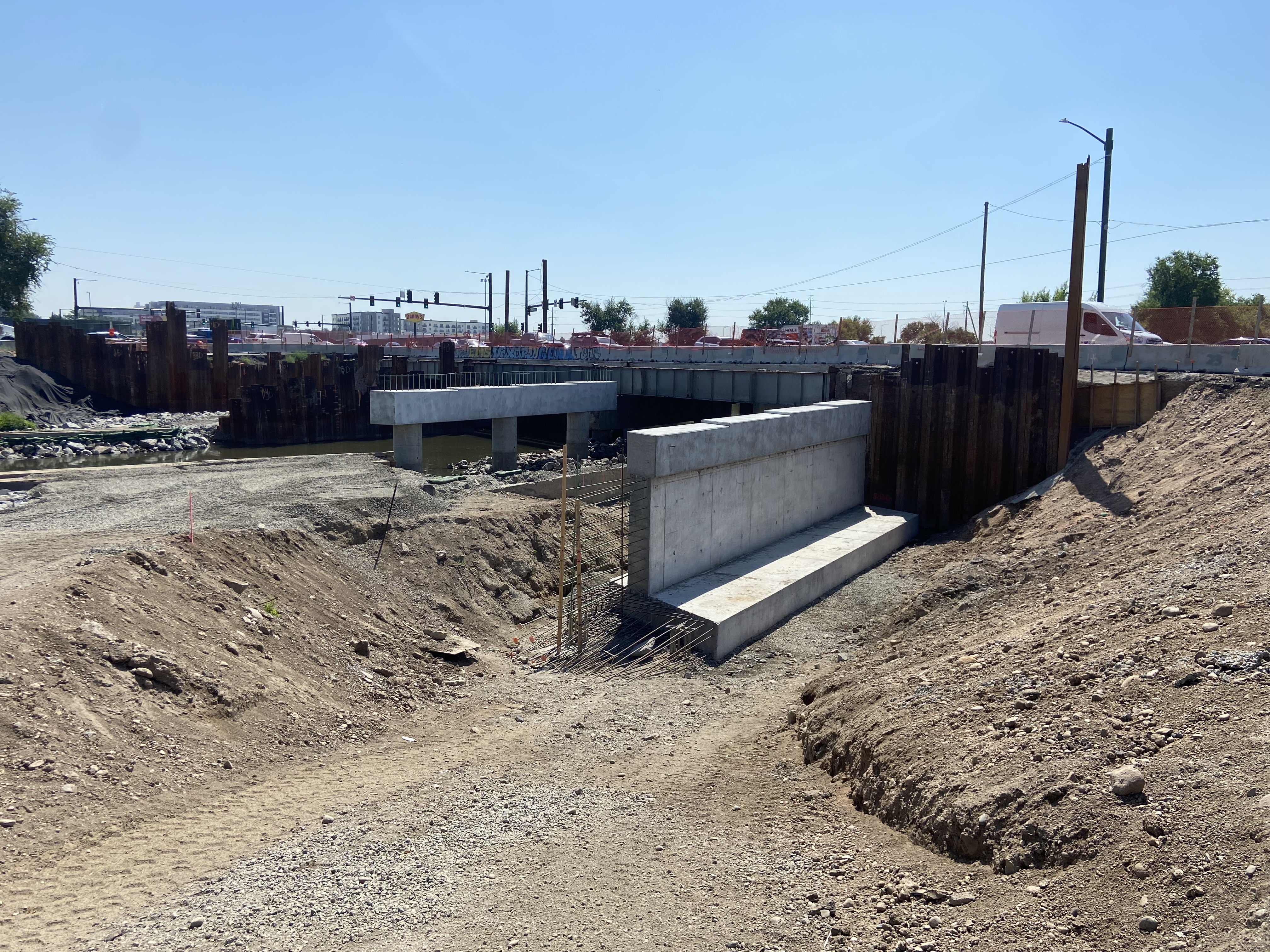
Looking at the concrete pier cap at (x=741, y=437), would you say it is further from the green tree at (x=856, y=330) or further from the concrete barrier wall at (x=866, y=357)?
the green tree at (x=856, y=330)

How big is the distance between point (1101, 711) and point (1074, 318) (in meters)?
13.9

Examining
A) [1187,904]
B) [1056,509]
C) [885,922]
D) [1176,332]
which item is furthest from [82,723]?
[1176,332]

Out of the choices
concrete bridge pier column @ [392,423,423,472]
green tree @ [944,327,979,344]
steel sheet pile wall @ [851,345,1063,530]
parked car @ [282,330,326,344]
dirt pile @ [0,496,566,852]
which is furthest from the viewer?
parked car @ [282,330,326,344]

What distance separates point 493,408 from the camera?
26.0 meters

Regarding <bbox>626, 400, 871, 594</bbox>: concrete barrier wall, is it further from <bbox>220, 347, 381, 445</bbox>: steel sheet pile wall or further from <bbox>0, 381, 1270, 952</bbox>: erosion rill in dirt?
<bbox>220, 347, 381, 445</bbox>: steel sheet pile wall

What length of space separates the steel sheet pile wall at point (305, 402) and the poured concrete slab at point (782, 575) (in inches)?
1080

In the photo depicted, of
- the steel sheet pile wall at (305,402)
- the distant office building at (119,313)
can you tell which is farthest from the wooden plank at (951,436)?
A: the distant office building at (119,313)

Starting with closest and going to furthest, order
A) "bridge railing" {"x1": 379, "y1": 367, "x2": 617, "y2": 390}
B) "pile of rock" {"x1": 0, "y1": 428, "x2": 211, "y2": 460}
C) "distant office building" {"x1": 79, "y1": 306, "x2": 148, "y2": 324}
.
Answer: "bridge railing" {"x1": 379, "y1": 367, "x2": 617, "y2": 390}
"pile of rock" {"x1": 0, "y1": 428, "x2": 211, "y2": 460}
"distant office building" {"x1": 79, "y1": 306, "x2": 148, "y2": 324}

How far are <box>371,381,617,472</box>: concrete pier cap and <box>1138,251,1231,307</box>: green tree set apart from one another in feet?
105

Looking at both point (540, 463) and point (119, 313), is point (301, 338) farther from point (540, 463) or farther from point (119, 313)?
point (119, 313)

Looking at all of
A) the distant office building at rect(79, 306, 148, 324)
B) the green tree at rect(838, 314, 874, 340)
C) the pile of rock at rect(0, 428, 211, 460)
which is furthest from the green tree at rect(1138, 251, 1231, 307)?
the distant office building at rect(79, 306, 148, 324)

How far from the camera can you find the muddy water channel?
1340 inches

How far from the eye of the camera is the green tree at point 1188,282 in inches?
1758

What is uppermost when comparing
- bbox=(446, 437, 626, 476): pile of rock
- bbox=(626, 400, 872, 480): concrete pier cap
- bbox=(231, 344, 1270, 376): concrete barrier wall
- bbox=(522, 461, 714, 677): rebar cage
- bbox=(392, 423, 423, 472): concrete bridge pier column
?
bbox=(231, 344, 1270, 376): concrete barrier wall
